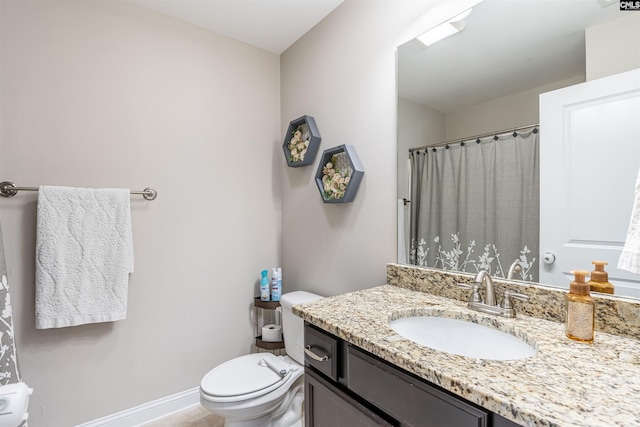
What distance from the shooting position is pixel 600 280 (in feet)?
2.86

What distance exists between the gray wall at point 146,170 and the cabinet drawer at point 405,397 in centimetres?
135

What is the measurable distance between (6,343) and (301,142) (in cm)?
167

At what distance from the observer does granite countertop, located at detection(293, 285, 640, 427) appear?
0.52 meters

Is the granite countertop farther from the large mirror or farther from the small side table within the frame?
the small side table

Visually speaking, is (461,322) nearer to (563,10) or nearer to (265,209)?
(563,10)

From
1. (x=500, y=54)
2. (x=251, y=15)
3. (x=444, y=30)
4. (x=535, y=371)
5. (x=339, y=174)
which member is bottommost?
(x=535, y=371)

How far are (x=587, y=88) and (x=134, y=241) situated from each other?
81.5 inches

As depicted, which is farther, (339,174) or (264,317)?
(264,317)

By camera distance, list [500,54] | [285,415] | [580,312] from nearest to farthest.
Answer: [580,312], [500,54], [285,415]

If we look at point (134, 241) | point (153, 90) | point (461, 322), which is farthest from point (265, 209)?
point (461, 322)

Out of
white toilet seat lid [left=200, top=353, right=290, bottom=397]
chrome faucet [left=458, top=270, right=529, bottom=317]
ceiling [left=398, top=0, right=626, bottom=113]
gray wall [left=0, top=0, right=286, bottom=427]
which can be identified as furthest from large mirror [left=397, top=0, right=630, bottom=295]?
gray wall [left=0, top=0, right=286, bottom=427]

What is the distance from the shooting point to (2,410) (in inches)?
32.4

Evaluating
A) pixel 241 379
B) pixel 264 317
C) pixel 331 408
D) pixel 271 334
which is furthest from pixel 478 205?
pixel 264 317

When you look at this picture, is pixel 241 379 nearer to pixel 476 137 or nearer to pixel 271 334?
pixel 271 334
